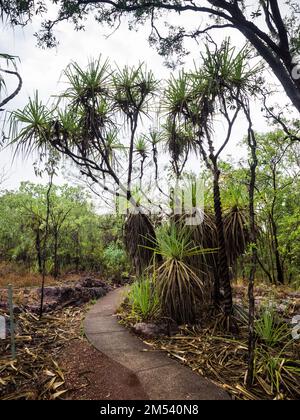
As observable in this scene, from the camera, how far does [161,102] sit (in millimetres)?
5031

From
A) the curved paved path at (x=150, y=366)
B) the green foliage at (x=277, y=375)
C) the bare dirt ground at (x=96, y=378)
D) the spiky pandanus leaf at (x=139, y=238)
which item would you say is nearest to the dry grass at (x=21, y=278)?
the spiky pandanus leaf at (x=139, y=238)

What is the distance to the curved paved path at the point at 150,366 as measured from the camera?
243cm

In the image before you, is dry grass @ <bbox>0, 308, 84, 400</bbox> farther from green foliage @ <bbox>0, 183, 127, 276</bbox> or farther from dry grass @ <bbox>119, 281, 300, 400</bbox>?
green foliage @ <bbox>0, 183, 127, 276</bbox>

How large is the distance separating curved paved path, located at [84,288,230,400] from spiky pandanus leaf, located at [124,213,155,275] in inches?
41.4

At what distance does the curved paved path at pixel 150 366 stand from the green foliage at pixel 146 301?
1.17 feet

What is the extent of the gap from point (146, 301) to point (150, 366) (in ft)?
4.45

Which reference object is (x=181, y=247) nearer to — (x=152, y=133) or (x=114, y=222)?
(x=152, y=133)

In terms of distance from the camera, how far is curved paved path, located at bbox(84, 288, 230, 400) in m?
2.43

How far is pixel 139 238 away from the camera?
4.96 m

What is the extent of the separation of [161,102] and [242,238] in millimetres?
2623

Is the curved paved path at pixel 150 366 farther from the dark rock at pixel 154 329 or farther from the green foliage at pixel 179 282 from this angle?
the green foliage at pixel 179 282

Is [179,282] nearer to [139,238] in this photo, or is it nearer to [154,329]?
[154,329]

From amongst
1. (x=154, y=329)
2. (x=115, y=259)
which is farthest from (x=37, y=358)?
(x=115, y=259)
